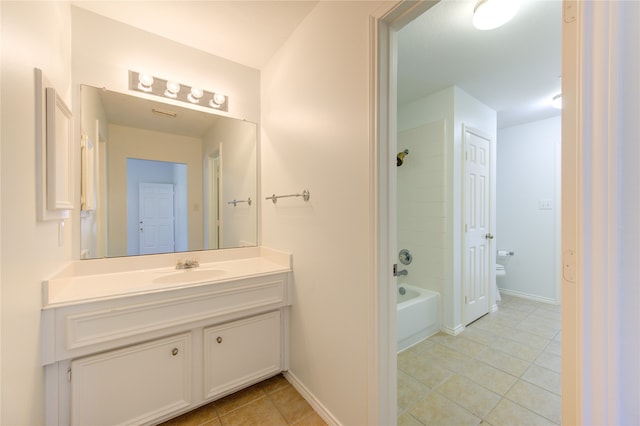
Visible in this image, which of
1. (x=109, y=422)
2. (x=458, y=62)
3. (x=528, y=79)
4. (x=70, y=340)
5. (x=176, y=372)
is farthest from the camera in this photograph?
(x=528, y=79)

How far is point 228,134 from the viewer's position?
2119 millimetres

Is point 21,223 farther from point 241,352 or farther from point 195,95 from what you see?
point 195,95

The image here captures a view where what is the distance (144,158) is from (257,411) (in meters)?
1.82

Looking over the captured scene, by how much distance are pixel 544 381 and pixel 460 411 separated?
75 centimetres

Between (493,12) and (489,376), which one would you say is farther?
(489,376)

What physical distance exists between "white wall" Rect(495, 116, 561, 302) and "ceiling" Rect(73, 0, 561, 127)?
1150 mm

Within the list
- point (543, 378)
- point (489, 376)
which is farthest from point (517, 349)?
point (489, 376)

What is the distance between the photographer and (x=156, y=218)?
1.86 metres

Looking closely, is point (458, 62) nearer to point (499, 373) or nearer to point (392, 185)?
point (392, 185)

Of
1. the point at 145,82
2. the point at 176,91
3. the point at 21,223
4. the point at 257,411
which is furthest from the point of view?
the point at 176,91

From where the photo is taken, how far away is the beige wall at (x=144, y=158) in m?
1.73

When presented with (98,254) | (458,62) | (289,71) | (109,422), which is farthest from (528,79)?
(109,422)

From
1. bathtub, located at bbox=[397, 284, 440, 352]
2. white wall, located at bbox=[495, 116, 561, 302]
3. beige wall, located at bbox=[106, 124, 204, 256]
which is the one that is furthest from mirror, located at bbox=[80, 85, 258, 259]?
white wall, located at bbox=[495, 116, 561, 302]

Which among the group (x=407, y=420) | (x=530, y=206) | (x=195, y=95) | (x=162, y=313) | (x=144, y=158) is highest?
(x=195, y=95)
